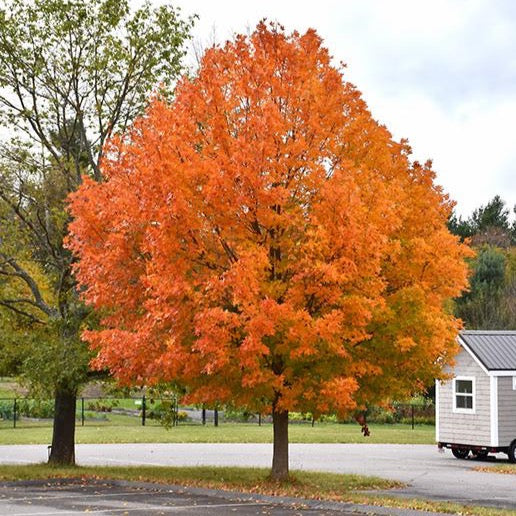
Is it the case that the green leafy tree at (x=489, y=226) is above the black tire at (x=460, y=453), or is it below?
above

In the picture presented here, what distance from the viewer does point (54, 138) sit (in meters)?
25.5

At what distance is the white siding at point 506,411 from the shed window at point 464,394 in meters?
0.92

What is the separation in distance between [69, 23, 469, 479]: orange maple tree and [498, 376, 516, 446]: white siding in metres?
11.2

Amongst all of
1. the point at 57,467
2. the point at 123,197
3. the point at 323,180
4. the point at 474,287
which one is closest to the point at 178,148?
the point at 123,197

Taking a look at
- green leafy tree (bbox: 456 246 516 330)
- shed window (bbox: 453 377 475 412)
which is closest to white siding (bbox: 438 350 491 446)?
shed window (bbox: 453 377 475 412)

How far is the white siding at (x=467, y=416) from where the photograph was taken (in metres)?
30.9

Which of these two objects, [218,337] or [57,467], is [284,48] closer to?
[218,337]

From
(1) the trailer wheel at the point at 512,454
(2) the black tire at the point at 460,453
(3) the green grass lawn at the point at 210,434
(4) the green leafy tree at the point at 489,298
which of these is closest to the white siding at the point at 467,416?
(2) the black tire at the point at 460,453

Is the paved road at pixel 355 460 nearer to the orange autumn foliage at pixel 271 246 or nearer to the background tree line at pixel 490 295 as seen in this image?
the orange autumn foliage at pixel 271 246

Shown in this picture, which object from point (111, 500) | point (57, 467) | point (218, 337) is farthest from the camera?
point (57, 467)

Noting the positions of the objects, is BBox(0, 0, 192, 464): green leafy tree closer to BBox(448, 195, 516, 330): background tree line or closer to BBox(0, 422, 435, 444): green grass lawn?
BBox(0, 422, 435, 444): green grass lawn

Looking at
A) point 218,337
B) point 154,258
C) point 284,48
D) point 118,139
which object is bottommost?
point 218,337

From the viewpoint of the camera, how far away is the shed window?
31.6 metres

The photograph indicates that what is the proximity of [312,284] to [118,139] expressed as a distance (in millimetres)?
5609
